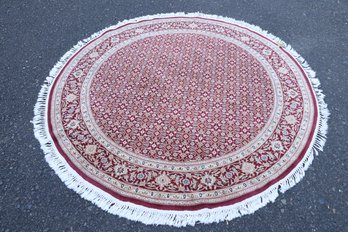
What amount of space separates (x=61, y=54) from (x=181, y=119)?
3.18ft

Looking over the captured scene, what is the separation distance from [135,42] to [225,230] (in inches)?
53.4

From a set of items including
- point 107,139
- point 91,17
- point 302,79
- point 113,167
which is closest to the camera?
point 113,167

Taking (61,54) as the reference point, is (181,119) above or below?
above

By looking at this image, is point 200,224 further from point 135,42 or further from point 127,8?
point 127,8

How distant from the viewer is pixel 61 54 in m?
2.09

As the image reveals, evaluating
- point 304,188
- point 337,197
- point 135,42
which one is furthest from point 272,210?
point 135,42

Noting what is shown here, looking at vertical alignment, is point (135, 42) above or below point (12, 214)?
above

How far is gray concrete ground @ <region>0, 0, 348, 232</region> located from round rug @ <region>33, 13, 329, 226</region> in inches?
2.4

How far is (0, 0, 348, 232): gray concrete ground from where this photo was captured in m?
1.34

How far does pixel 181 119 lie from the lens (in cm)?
171

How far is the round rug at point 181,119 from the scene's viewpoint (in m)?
1.43

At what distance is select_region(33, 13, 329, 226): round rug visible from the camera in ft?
4.71

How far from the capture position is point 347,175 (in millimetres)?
1465

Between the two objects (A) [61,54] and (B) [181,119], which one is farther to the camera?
(A) [61,54]
